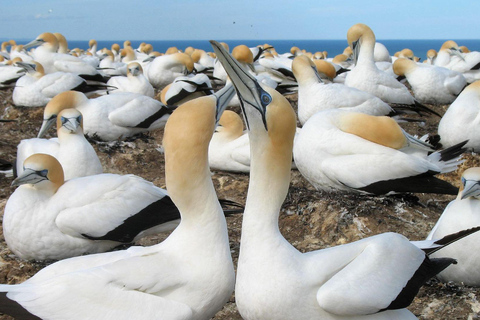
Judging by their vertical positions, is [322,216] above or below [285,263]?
below

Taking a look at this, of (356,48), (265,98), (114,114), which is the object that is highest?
(265,98)

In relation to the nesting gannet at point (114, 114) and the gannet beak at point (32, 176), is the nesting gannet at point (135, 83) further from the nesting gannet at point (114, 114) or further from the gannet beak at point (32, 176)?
the gannet beak at point (32, 176)

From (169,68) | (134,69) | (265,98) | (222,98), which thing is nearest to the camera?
(265,98)

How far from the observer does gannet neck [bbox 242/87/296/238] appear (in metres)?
2.36

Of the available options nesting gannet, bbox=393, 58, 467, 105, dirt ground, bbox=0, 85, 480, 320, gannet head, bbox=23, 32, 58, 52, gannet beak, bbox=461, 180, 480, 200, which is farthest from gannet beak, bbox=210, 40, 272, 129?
gannet head, bbox=23, 32, 58, 52

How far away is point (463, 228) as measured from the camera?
355 cm

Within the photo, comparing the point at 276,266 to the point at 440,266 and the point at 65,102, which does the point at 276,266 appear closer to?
the point at 440,266

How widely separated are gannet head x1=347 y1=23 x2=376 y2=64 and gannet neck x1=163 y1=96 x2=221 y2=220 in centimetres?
592

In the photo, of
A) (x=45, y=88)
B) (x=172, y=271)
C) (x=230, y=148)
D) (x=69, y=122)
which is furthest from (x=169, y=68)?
(x=172, y=271)

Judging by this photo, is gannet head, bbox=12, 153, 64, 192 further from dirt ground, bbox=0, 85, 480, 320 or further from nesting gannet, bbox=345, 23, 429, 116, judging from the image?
nesting gannet, bbox=345, 23, 429, 116

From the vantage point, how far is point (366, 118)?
488 cm

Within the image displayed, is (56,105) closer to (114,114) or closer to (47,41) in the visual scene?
(114,114)

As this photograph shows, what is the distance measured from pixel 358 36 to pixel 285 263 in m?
6.35

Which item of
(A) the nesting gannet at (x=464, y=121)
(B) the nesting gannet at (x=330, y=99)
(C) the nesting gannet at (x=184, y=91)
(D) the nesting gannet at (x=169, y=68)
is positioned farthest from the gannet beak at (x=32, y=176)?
(D) the nesting gannet at (x=169, y=68)
